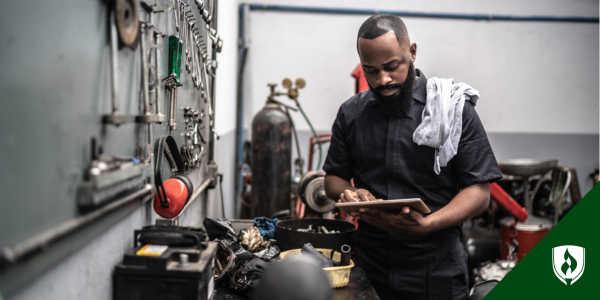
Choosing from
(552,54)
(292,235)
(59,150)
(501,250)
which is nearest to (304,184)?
(292,235)

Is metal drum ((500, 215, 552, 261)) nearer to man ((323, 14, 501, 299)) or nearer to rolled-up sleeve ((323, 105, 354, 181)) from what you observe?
man ((323, 14, 501, 299))

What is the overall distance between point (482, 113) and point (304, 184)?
282 centimetres

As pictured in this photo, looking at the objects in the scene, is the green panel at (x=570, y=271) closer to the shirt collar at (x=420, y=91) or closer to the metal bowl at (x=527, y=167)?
the shirt collar at (x=420, y=91)

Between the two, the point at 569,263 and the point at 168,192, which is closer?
the point at 168,192

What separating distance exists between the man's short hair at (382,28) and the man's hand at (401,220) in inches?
22.6

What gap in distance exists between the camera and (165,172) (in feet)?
3.79

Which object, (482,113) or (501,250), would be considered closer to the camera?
(501,250)

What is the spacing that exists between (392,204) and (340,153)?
49cm

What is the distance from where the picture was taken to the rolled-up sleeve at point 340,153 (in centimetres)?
Result: 165

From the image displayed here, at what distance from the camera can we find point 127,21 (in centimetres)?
78

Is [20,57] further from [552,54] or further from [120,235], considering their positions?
[552,54]

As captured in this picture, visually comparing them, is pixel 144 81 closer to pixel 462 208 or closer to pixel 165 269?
pixel 165 269

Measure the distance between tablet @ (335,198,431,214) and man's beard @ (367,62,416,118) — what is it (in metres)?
0.40

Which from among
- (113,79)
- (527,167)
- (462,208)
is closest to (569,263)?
(462,208)
